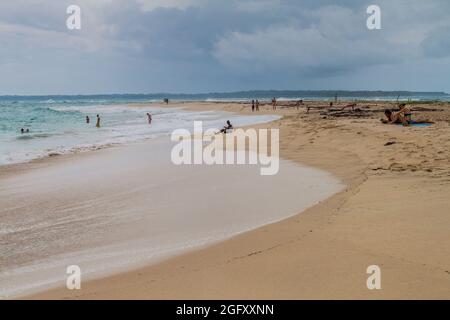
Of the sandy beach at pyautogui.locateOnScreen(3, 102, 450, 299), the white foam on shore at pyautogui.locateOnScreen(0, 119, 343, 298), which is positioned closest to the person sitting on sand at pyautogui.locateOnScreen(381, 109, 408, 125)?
the white foam on shore at pyautogui.locateOnScreen(0, 119, 343, 298)

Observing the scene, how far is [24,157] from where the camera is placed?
16469mm

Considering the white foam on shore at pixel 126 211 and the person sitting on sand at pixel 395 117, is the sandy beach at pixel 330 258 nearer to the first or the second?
the white foam on shore at pixel 126 211

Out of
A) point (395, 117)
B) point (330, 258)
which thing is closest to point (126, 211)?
point (330, 258)

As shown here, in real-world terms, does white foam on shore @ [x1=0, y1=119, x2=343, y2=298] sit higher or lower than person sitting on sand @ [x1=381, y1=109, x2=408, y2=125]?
lower

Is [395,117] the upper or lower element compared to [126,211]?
upper

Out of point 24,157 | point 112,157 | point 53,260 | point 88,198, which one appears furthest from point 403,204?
point 24,157

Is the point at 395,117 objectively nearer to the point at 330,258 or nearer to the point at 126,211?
the point at 126,211

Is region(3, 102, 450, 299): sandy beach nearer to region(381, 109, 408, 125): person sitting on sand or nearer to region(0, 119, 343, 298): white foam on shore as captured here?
region(0, 119, 343, 298): white foam on shore

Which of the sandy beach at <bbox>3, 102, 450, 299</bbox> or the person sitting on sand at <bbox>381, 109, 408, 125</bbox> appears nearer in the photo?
the sandy beach at <bbox>3, 102, 450, 299</bbox>

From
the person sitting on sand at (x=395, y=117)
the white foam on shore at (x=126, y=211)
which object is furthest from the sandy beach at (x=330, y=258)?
the person sitting on sand at (x=395, y=117)

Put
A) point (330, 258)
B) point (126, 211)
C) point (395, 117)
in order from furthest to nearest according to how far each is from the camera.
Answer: point (395, 117), point (126, 211), point (330, 258)

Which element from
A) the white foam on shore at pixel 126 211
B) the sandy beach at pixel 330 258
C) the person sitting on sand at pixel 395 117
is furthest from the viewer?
the person sitting on sand at pixel 395 117

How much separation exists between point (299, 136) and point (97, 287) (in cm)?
1605

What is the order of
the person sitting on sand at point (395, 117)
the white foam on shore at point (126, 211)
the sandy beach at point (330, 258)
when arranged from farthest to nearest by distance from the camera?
A: 1. the person sitting on sand at point (395, 117)
2. the white foam on shore at point (126, 211)
3. the sandy beach at point (330, 258)
